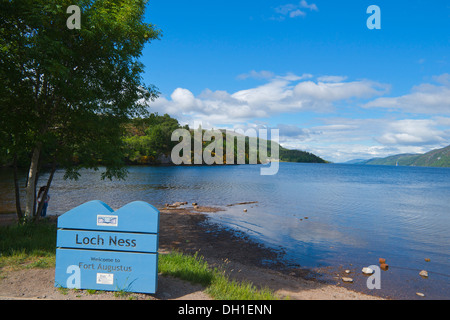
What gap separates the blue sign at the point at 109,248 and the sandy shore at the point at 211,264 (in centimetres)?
28

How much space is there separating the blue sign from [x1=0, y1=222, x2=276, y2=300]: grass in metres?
0.53

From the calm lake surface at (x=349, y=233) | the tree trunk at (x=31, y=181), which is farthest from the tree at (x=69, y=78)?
the calm lake surface at (x=349, y=233)

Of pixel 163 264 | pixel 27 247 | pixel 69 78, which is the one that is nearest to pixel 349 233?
pixel 163 264

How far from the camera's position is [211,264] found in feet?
37.1

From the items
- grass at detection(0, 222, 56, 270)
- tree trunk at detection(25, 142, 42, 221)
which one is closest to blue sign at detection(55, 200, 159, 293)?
grass at detection(0, 222, 56, 270)

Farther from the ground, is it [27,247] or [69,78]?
[69,78]

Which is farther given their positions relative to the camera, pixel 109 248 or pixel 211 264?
pixel 211 264

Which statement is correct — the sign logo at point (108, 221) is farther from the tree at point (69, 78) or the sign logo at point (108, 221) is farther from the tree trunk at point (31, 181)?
the tree trunk at point (31, 181)

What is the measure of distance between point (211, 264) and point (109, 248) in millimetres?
6094

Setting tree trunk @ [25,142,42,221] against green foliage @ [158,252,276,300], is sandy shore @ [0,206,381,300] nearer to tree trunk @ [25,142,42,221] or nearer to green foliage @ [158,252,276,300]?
green foliage @ [158,252,276,300]

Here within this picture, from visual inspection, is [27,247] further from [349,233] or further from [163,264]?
[349,233]

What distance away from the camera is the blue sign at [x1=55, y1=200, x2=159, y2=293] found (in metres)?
5.92

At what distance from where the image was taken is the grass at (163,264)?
6.57 metres
